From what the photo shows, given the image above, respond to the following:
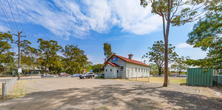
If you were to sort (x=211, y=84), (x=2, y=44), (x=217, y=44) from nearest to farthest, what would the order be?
(x=217, y=44) < (x=211, y=84) < (x=2, y=44)

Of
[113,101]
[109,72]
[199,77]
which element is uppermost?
[199,77]

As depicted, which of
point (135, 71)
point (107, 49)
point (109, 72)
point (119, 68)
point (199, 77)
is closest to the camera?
point (199, 77)

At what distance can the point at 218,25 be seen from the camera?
608cm

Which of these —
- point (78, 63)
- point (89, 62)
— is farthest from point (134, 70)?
point (89, 62)

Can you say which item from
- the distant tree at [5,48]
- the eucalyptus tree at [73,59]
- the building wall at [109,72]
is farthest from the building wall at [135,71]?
the distant tree at [5,48]

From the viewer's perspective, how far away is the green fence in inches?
501

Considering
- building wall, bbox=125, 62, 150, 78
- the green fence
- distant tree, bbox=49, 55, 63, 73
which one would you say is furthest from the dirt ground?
distant tree, bbox=49, 55, 63, 73

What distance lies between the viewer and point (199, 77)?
13.4 metres

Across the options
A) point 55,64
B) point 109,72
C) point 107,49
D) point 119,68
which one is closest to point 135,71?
point 119,68

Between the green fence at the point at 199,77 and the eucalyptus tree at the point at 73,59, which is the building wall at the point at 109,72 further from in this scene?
the eucalyptus tree at the point at 73,59

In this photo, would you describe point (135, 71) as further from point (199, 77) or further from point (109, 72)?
point (199, 77)

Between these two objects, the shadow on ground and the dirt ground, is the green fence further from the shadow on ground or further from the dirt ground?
the shadow on ground

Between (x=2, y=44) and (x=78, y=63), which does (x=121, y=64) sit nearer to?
(x=78, y=63)

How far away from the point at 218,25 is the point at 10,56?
2067 inches
